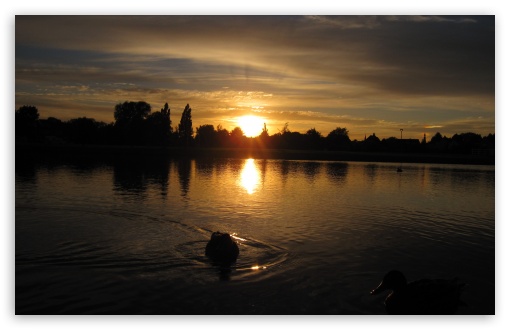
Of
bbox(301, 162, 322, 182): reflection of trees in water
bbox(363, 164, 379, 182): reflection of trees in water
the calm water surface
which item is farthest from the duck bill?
bbox(363, 164, 379, 182): reflection of trees in water

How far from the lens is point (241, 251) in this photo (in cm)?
1315

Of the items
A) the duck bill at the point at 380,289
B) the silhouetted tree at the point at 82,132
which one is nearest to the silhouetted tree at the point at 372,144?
the silhouetted tree at the point at 82,132

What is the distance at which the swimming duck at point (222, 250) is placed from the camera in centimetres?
1193

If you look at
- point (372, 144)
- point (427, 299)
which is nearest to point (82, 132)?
point (372, 144)

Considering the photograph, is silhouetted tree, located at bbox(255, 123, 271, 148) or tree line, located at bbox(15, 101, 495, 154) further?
silhouetted tree, located at bbox(255, 123, 271, 148)

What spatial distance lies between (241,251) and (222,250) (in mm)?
1322

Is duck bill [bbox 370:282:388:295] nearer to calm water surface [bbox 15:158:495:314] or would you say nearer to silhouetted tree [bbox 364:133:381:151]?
calm water surface [bbox 15:158:495:314]

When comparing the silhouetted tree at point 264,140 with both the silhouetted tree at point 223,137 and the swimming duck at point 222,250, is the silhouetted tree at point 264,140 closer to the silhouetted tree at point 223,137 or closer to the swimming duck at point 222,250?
the silhouetted tree at point 223,137

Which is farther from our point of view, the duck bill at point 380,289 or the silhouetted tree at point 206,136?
the silhouetted tree at point 206,136

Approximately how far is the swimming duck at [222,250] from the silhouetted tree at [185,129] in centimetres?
9435

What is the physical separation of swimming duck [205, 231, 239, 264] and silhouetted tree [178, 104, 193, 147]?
9435cm

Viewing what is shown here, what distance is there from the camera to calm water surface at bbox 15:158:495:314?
9.46 m

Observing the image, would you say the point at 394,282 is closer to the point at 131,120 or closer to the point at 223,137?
the point at 131,120

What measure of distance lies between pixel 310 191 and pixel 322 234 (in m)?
13.5
